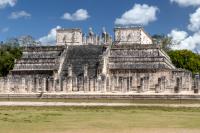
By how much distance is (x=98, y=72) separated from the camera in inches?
1975

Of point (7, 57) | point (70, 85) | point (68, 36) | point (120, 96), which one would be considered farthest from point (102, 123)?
point (7, 57)

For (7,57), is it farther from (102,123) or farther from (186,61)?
(102,123)

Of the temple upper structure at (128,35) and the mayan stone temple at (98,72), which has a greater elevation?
the temple upper structure at (128,35)

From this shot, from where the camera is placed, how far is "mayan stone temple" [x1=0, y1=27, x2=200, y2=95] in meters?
46.2

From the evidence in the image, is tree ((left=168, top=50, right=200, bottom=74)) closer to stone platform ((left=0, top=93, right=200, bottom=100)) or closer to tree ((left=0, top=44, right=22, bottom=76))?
tree ((left=0, top=44, right=22, bottom=76))

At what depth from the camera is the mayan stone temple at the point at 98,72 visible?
46.2 metres

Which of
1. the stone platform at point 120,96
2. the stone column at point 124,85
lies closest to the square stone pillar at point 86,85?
the stone column at point 124,85

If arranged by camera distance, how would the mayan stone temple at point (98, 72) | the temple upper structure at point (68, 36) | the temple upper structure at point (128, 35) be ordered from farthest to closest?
1. the temple upper structure at point (68, 36)
2. the temple upper structure at point (128, 35)
3. the mayan stone temple at point (98, 72)

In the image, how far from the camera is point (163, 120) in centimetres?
2056

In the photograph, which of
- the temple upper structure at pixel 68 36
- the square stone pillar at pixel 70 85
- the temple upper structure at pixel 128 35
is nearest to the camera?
the square stone pillar at pixel 70 85

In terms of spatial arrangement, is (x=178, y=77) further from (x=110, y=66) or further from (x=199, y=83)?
(x=110, y=66)

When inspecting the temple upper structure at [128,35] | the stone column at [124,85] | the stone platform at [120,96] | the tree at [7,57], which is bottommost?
the stone platform at [120,96]

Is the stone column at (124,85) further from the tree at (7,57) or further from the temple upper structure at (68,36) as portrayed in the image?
the tree at (7,57)

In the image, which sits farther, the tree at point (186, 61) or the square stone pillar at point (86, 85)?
the tree at point (186, 61)
